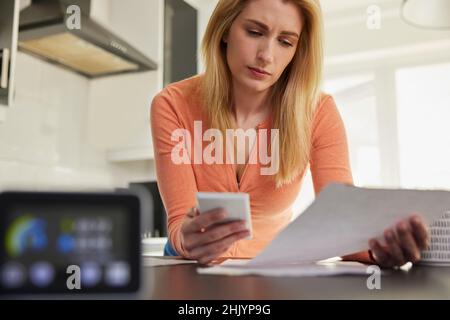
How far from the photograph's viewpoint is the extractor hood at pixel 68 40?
1.76 metres

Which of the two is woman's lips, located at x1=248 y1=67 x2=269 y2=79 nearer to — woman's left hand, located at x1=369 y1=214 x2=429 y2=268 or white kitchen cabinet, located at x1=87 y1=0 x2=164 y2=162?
woman's left hand, located at x1=369 y1=214 x2=429 y2=268

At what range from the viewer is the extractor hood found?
176 cm

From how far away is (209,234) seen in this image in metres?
0.55

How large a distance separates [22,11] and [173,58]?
2.71 feet

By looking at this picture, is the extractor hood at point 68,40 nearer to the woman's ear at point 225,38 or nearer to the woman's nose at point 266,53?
the woman's ear at point 225,38

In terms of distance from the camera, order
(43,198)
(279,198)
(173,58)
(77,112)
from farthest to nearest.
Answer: (173,58), (77,112), (279,198), (43,198)

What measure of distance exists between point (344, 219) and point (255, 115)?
567 millimetres

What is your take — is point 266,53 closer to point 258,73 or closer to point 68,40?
point 258,73

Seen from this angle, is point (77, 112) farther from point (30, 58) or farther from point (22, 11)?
point (22, 11)

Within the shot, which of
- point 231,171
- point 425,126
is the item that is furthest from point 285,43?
point 425,126

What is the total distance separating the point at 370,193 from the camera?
45 cm

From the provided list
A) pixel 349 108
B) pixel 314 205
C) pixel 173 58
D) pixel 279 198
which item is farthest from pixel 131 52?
pixel 314 205

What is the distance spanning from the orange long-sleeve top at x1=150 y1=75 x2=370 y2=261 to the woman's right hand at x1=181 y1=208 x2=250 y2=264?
0.52 ft

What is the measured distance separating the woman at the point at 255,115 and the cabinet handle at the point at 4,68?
848mm
